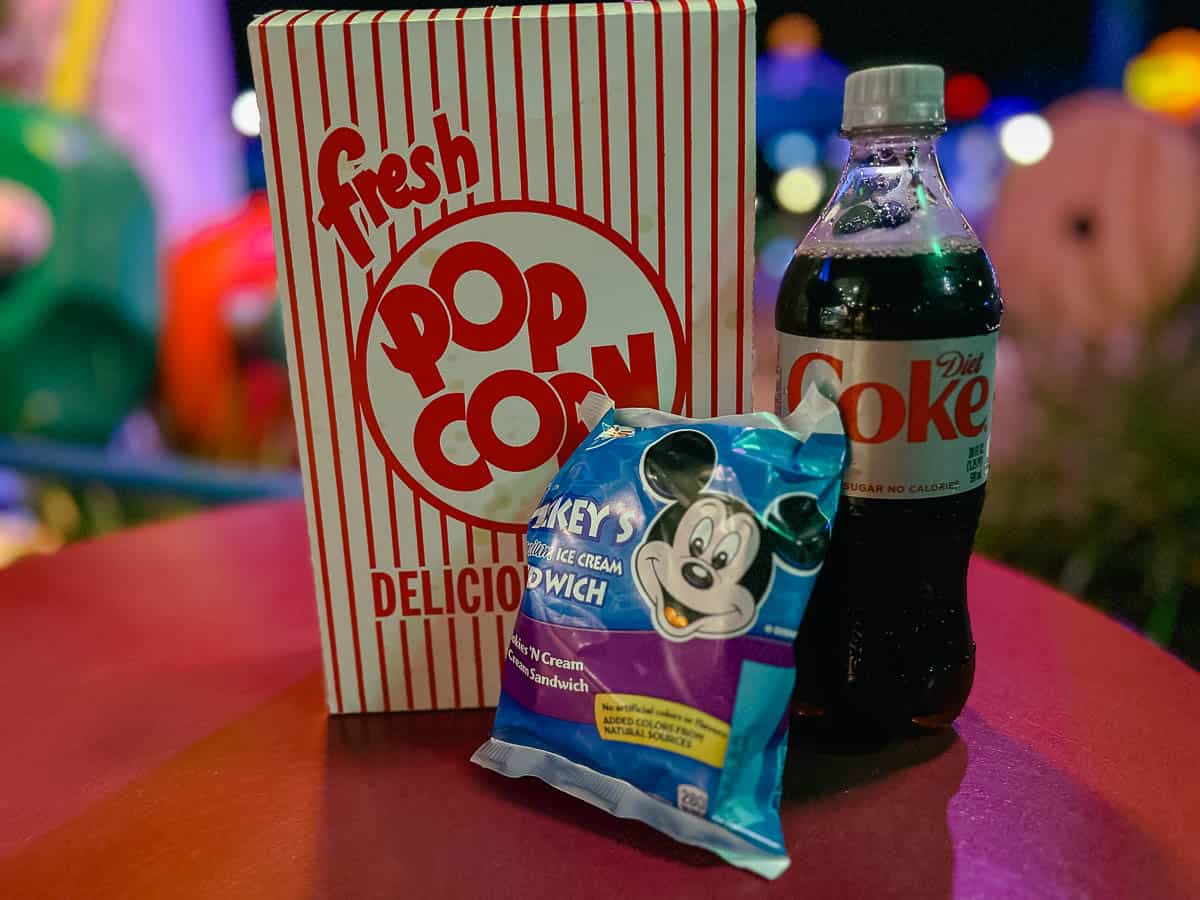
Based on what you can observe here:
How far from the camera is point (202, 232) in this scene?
2.83 m

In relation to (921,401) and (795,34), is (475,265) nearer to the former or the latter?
(921,401)

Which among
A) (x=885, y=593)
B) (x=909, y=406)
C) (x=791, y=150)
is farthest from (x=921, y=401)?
(x=791, y=150)

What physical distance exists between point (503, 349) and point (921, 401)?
1.05ft

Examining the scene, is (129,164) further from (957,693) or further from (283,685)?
(957,693)

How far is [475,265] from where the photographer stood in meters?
0.72

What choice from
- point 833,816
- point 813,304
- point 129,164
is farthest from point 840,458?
point 129,164

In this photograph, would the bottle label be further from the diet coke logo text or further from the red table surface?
the red table surface

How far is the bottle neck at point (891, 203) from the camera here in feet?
2.23

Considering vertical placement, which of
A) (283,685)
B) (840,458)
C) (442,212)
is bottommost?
(283,685)

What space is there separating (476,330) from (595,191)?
5.6 inches

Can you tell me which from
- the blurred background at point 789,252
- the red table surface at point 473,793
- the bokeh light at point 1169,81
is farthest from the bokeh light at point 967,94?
the red table surface at point 473,793

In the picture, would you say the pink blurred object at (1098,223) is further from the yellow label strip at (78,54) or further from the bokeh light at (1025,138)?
the yellow label strip at (78,54)

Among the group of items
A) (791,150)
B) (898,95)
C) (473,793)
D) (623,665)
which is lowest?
(473,793)

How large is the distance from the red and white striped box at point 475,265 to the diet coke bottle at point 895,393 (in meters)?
0.08
